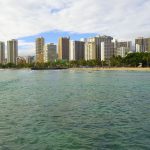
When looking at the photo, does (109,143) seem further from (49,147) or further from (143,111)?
(143,111)

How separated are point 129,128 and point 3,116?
1048 centimetres

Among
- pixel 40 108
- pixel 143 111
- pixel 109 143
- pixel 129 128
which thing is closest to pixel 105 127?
pixel 129 128

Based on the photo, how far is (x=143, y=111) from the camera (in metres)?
27.7

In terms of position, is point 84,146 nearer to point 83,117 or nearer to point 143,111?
point 83,117

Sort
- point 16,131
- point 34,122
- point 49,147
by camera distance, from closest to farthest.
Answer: point 49,147
point 16,131
point 34,122

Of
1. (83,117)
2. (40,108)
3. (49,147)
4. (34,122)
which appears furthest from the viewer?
(40,108)

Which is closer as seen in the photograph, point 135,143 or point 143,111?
point 135,143

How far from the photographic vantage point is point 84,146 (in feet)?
55.1

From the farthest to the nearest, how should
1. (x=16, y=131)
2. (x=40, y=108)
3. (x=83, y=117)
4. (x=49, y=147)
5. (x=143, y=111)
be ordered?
(x=40, y=108) < (x=143, y=111) < (x=83, y=117) < (x=16, y=131) < (x=49, y=147)

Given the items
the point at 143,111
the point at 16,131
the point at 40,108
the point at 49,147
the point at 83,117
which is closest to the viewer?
the point at 49,147

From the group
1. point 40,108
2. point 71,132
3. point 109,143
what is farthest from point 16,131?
point 40,108

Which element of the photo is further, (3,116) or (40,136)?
(3,116)

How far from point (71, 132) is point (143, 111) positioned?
384 inches

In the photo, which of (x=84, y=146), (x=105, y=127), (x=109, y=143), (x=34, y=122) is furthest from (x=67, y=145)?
(x=34, y=122)
